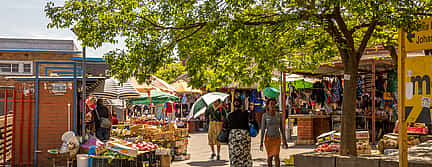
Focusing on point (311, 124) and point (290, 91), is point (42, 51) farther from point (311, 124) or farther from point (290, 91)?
point (311, 124)

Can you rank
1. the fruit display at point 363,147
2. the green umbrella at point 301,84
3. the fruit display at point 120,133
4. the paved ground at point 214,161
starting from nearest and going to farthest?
the fruit display at point 363,147, the paved ground at point 214,161, the fruit display at point 120,133, the green umbrella at point 301,84

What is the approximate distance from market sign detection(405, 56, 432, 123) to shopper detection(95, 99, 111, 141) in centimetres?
974

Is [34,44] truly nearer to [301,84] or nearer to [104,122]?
[301,84]

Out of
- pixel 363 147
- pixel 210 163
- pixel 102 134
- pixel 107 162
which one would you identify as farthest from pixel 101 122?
pixel 363 147

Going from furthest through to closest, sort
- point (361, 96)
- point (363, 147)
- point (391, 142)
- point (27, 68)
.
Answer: point (27, 68) < point (361, 96) < point (391, 142) < point (363, 147)

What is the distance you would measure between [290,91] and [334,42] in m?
14.0

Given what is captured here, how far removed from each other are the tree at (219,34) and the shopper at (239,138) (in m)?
0.98

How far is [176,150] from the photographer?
1402 cm

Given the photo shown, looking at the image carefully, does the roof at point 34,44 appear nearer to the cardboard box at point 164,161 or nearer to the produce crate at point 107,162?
the cardboard box at point 164,161

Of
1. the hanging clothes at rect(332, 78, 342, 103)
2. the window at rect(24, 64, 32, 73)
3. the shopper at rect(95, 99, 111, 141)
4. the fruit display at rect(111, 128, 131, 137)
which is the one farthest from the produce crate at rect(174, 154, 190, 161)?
the window at rect(24, 64, 32, 73)

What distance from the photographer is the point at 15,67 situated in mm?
31625

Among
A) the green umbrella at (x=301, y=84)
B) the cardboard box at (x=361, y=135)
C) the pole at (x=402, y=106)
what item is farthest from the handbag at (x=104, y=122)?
the green umbrella at (x=301, y=84)

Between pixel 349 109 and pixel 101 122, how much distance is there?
754cm

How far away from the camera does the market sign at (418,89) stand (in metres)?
4.84
